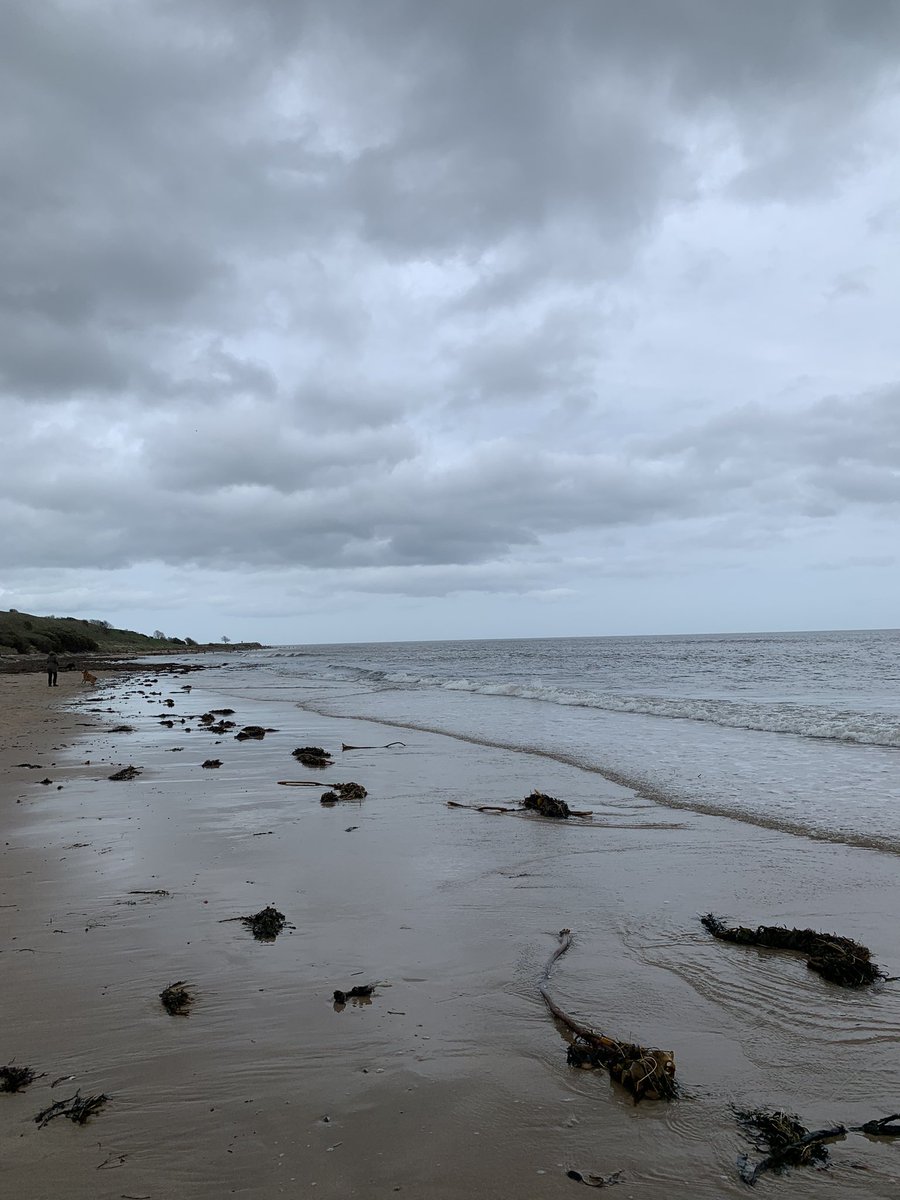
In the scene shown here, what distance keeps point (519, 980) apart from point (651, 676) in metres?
34.6

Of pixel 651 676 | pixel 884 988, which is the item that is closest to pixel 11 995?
pixel 884 988

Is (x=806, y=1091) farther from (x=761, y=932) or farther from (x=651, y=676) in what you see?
(x=651, y=676)

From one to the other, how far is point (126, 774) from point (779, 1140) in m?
9.79

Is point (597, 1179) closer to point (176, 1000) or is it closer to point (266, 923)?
point (176, 1000)

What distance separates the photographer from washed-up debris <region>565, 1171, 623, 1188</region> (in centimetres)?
244

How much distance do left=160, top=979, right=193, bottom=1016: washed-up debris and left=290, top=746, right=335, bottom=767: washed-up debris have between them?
778 centimetres

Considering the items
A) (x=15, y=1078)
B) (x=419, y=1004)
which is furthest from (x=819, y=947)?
(x=15, y=1078)

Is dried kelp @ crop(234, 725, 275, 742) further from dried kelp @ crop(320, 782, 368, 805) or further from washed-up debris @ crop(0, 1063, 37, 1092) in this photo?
washed-up debris @ crop(0, 1063, 37, 1092)

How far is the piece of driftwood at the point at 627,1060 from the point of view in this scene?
294cm

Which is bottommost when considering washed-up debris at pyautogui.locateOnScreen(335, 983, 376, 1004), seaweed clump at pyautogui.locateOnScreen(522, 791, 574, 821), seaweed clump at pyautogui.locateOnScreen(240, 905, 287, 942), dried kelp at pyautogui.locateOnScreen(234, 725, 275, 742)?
dried kelp at pyautogui.locateOnScreen(234, 725, 275, 742)

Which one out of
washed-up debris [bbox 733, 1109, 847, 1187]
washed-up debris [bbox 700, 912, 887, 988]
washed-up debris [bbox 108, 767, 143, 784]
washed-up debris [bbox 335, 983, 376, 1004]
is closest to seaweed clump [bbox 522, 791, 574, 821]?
washed-up debris [bbox 700, 912, 887, 988]

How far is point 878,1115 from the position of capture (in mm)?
2848

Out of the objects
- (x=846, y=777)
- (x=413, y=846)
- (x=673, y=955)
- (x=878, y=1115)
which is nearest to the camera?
(x=878, y=1115)

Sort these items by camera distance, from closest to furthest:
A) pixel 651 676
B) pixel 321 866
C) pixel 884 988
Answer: pixel 884 988 → pixel 321 866 → pixel 651 676
